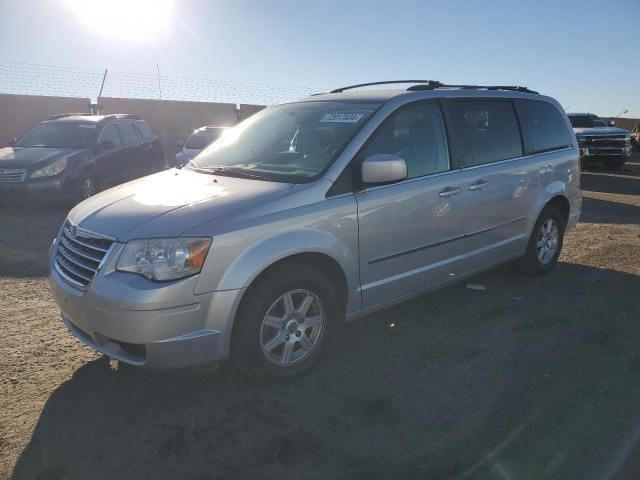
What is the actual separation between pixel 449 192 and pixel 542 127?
194cm

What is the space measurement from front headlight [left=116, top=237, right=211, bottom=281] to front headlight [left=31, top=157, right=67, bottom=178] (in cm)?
666

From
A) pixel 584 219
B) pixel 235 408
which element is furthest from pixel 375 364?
pixel 584 219

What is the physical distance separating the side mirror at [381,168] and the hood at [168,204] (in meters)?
0.54

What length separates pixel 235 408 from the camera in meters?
3.11

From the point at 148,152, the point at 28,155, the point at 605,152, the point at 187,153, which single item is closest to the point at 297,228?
the point at 28,155

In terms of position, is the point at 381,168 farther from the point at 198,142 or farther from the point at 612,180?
the point at 612,180

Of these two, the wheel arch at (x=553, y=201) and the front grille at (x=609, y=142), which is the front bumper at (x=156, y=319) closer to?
the wheel arch at (x=553, y=201)

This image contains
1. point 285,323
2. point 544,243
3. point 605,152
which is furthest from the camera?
point 605,152

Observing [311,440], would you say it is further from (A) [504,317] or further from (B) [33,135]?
(B) [33,135]

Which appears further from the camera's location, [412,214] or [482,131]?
[482,131]

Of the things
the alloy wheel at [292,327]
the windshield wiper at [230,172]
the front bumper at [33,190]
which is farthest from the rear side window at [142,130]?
the alloy wheel at [292,327]

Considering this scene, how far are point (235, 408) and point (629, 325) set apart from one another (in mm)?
3192

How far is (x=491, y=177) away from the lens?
4.56 metres

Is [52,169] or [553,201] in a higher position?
[52,169]
